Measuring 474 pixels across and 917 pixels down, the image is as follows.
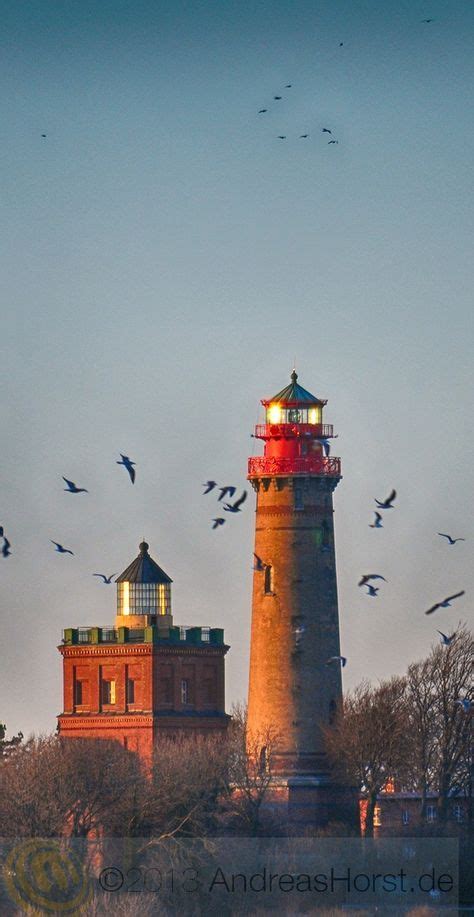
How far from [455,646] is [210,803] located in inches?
659

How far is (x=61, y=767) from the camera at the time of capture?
145 metres

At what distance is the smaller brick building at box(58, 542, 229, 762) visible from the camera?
6501 inches

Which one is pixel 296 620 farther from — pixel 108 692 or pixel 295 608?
pixel 108 692

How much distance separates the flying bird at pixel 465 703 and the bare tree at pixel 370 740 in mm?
2432

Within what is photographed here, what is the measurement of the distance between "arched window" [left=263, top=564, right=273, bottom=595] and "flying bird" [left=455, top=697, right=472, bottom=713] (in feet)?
30.5

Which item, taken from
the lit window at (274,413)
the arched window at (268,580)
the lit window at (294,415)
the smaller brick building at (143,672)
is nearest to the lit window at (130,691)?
the smaller brick building at (143,672)

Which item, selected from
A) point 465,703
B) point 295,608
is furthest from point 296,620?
point 465,703

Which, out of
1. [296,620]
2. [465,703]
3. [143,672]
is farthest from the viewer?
[143,672]

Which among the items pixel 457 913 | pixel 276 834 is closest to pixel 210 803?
pixel 276 834

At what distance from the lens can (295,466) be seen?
157875mm

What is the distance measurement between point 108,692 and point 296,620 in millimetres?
13540

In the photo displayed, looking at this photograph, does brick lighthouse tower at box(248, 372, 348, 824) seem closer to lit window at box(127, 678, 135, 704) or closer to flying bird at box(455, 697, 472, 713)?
flying bird at box(455, 697, 472, 713)

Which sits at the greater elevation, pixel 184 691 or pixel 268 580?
pixel 268 580

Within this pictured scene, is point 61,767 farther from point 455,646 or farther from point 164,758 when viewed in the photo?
point 455,646
